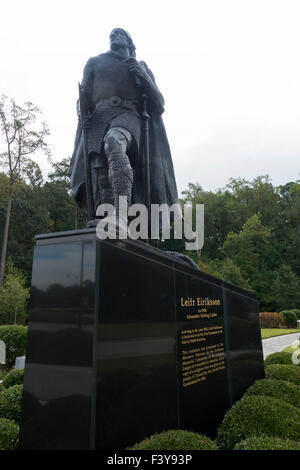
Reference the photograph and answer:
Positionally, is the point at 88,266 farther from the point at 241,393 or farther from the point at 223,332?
the point at 241,393

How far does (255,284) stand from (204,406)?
3284cm

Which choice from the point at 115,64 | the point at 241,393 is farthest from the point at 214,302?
the point at 115,64

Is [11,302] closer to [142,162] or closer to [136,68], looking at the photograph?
[142,162]

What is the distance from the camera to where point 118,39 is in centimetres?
420

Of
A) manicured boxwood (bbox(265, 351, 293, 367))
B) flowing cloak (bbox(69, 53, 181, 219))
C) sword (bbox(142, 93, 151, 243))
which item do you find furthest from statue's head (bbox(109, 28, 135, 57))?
manicured boxwood (bbox(265, 351, 293, 367))

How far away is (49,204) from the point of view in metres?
34.8

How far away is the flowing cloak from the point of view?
3873mm

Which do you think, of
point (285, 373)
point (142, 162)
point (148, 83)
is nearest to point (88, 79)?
point (148, 83)

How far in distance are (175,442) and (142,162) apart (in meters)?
3.11

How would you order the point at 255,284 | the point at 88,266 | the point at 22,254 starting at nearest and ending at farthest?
the point at 88,266
the point at 22,254
the point at 255,284

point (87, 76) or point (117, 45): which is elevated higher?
point (117, 45)

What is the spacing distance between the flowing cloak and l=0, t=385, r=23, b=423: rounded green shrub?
93.3 inches

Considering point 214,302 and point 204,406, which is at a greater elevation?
point 214,302

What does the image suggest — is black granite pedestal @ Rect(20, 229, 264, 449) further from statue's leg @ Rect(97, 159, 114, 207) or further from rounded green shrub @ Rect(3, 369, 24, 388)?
rounded green shrub @ Rect(3, 369, 24, 388)
